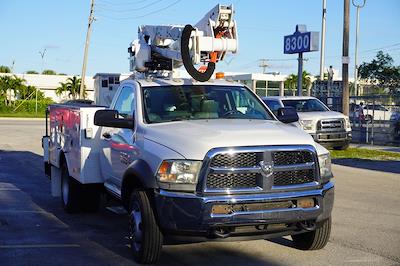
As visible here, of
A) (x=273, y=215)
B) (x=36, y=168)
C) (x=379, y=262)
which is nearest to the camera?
(x=273, y=215)

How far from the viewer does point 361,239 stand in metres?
7.07

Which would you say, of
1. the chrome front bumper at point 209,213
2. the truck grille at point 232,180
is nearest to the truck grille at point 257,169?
the truck grille at point 232,180

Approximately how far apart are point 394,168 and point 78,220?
9497 millimetres

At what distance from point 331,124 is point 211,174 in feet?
45.4

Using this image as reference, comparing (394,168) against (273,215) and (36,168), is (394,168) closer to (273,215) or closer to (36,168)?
(36,168)

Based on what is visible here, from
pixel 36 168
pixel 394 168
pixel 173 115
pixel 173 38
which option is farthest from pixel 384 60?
pixel 173 115

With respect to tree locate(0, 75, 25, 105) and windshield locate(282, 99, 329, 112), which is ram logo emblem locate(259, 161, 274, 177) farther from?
tree locate(0, 75, 25, 105)

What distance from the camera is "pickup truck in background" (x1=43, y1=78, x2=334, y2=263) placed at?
533 cm

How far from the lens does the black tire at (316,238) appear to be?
630 centimetres

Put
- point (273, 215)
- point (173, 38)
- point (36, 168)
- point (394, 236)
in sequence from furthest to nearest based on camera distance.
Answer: point (36, 168), point (173, 38), point (394, 236), point (273, 215)

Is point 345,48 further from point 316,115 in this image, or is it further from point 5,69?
point 5,69

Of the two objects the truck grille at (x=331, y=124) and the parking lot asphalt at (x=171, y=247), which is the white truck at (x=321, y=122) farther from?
the parking lot asphalt at (x=171, y=247)

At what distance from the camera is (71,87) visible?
249 feet

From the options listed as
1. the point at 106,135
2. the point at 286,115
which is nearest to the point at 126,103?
the point at 106,135
